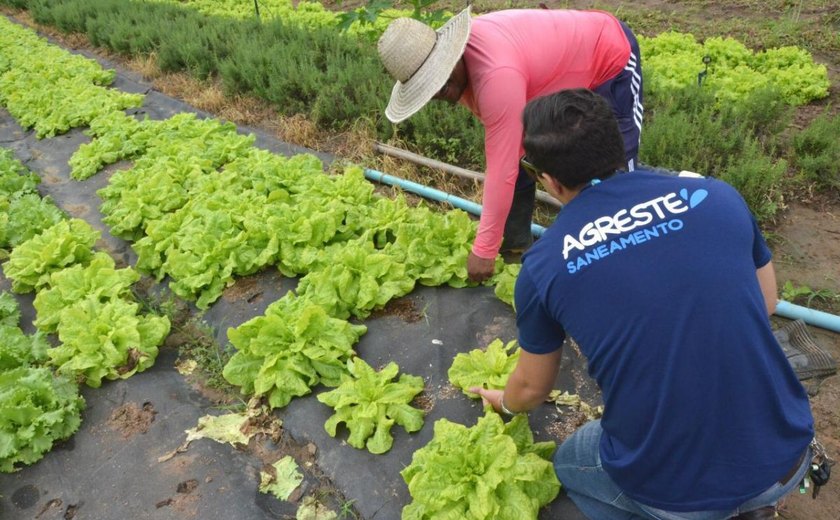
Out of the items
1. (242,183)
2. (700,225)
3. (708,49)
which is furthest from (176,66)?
(700,225)

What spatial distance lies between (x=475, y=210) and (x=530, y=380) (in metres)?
2.64

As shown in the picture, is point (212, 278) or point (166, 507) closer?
point (166, 507)

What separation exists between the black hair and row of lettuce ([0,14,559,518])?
1251 millimetres

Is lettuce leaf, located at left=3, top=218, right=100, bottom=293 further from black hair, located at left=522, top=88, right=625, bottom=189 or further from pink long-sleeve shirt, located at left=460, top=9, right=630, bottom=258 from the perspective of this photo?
black hair, located at left=522, top=88, right=625, bottom=189

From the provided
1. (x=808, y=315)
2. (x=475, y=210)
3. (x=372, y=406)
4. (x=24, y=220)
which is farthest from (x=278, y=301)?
(x=808, y=315)

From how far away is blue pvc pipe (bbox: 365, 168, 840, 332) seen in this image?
338 centimetres

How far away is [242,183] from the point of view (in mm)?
5082

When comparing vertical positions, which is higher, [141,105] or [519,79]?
[519,79]

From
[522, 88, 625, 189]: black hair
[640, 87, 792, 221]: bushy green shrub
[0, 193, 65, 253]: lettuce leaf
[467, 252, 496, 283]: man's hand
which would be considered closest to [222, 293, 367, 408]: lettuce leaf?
[467, 252, 496, 283]: man's hand

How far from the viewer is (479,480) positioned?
93.7 inches

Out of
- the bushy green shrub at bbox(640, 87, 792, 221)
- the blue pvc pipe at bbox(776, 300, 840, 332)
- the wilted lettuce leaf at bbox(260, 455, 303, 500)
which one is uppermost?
the bushy green shrub at bbox(640, 87, 792, 221)

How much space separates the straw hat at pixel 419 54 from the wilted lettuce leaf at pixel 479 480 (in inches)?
60.3

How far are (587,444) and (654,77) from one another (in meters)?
5.02

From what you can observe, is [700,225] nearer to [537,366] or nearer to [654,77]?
[537,366]
